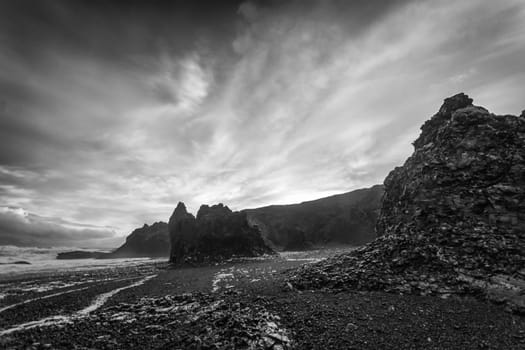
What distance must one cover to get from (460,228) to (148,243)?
183 m

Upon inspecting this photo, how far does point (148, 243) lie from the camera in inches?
6604

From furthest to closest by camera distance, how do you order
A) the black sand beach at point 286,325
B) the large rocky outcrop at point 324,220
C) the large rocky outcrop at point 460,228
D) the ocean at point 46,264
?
1. the large rocky outcrop at point 324,220
2. the ocean at point 46,264
3. the large rocky outcrop at point 460,228
4. the black sand beach at point 286,325

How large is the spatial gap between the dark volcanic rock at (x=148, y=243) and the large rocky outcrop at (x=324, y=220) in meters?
71.3

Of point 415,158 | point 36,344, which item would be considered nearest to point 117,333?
point 36,344

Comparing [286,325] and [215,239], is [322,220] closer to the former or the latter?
[215,239]

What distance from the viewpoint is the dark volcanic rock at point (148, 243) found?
6437 inches

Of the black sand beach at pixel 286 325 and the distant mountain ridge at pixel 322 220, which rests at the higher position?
the distant mountain ridge at pixel 322 220

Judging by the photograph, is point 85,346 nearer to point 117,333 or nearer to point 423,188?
point 117,333

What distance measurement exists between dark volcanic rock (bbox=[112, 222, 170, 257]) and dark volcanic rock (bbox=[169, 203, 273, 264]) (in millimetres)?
85122

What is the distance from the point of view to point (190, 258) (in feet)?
233

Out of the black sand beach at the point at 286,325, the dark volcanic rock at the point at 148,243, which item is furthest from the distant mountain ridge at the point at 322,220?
the black sand beach at the point at 286,325

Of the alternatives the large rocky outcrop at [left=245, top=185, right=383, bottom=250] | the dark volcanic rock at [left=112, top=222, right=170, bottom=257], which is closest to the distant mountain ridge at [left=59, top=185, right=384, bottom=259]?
the large rocky outcrop at [left=245, top=185, right=383, bottom=250]

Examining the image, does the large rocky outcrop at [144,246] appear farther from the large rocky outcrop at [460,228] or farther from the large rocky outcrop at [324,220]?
the large rocky outcrop at [460,228]

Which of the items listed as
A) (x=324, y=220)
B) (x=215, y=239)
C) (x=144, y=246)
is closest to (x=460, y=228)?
(x=215, y=239)
